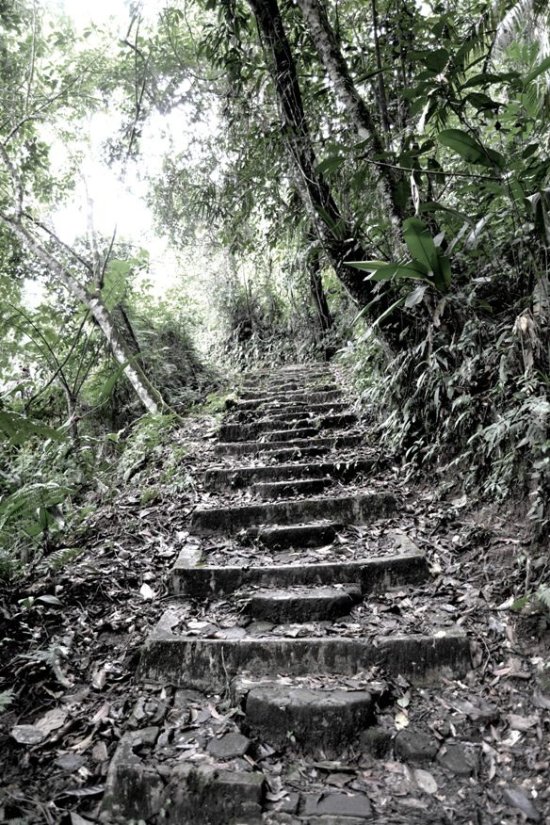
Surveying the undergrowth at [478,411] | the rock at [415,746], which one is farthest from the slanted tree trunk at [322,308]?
the rock at [415,746]

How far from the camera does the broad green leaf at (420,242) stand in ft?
9.59

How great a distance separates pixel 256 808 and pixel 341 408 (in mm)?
4307

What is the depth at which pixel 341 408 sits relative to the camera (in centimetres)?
569

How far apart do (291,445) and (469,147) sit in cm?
292

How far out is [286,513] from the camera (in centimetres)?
369

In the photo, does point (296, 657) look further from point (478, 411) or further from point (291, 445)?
point (291, 445)

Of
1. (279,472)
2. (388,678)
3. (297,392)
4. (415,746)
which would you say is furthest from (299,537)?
(297,392)

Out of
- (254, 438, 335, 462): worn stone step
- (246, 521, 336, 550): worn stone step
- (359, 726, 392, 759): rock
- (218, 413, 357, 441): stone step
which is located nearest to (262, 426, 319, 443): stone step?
(218, 413, 357, 441): stone step

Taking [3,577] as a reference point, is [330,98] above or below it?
above

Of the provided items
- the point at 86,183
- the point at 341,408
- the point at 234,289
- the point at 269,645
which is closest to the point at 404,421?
the point at 341,408

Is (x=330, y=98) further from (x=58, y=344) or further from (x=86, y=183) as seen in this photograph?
(x=86, y=183)

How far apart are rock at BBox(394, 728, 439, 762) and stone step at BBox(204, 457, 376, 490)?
7.75 ft

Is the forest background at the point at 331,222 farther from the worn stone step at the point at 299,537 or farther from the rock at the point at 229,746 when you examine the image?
the rock at the point at 229,746

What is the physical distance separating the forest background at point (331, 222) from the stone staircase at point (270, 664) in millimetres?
848
